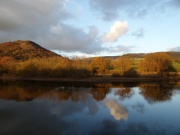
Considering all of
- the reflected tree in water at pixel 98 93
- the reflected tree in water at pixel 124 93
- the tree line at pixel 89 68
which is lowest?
the reflected tree in water at pixel 124 93

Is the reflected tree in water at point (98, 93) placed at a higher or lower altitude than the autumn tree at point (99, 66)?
lower

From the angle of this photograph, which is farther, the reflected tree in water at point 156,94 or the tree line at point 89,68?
the tree line at point 89,68

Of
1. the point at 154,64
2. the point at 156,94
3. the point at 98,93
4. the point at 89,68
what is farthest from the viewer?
the point at 89,68

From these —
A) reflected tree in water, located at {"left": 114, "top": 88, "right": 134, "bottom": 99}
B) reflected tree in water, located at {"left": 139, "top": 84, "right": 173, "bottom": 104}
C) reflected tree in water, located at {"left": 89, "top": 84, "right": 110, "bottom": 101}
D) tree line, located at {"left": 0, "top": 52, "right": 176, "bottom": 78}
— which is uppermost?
tree line, located at {"left": 0, "top": 52, "right": 176, "bottom": 78}

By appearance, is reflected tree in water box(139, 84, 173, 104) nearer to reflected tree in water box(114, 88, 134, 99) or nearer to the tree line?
reflected tree in water box(114, 88, 134, 99)

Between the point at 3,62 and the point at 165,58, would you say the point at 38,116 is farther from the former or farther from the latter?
the point at 3,62

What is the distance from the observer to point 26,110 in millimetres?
24703

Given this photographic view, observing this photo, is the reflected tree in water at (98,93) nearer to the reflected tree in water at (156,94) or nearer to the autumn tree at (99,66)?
the reflected tree in water at (156,94)

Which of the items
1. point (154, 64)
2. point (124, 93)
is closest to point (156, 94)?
point (124, 93)

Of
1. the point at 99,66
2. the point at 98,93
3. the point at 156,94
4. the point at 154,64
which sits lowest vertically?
the point at 156,94

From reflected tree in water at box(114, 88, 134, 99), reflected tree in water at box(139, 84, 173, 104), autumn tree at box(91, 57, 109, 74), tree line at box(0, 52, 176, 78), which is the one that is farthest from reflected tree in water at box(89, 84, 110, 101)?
autumn tree at box(91, 57, 109, 74)

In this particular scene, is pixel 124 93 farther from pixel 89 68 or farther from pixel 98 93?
pixel 89 68

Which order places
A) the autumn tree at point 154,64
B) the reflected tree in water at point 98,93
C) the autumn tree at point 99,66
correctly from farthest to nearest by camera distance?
the autumn tree at point 99,66
the autumn tree at point 154,64
the reflected tree in water at point 98,93

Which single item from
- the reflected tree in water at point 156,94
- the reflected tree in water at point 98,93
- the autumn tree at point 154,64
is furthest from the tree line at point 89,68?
the reflected tree in water at point 156,94
